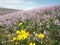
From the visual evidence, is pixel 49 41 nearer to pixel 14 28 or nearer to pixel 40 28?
pixel 40 28

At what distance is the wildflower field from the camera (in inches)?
303

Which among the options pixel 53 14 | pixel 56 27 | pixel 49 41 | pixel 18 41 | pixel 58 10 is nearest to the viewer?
pixel 18 41

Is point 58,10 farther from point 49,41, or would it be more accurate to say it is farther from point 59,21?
point 49,41

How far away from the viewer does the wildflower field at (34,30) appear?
7697 mm

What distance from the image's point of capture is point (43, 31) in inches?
366

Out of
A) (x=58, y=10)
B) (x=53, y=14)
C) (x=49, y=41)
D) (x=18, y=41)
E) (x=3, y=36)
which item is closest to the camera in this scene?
(x=18, y=41)

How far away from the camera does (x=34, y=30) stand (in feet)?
30.6

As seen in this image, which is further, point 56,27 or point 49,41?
point 56,27

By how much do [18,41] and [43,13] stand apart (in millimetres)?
4657

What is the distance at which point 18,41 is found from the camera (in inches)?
297

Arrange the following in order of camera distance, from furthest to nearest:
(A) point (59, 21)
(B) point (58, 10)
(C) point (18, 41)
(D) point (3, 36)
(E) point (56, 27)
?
1. (B) point (58, 10)
2. (A) point (59, 21)
3. (E) point (56, 27)
4. (D) point (3, 36)
5. (C) point (18, 41)

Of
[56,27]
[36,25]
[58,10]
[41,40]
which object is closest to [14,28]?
[36,25]

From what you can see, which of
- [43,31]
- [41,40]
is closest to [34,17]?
[43,31]

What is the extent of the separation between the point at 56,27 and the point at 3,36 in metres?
2.06
